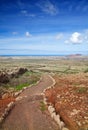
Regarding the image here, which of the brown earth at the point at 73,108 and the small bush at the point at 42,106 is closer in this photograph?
the brown earth at the point at 73,108

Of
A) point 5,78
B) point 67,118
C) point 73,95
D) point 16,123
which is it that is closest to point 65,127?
point 67,118

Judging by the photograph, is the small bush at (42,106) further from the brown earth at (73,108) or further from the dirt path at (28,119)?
the brown earth at (73,108)

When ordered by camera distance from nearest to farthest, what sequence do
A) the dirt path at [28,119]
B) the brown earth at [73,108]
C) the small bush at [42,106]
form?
the dirt path at [28,119] < the brown earth at [73,108] < the small bush at [42,106]

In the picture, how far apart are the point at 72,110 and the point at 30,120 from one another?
492cm

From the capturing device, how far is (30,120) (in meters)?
17.1

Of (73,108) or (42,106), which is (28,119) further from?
(73,108)

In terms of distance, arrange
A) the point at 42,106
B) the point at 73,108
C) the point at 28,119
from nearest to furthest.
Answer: the point at 28,119, the point at 73,108, the point at 42,106

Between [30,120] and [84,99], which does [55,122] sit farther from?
[84,99]

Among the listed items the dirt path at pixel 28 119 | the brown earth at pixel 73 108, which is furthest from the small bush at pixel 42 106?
the brown earth at pixel 73 108

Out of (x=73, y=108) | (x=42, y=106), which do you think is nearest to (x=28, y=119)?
(x=42, y=106)

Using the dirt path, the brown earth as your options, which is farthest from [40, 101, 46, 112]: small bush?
the brown earth

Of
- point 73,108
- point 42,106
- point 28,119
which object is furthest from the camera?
point 42,106

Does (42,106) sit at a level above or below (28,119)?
below

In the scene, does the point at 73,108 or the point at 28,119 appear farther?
the point at 73,108
